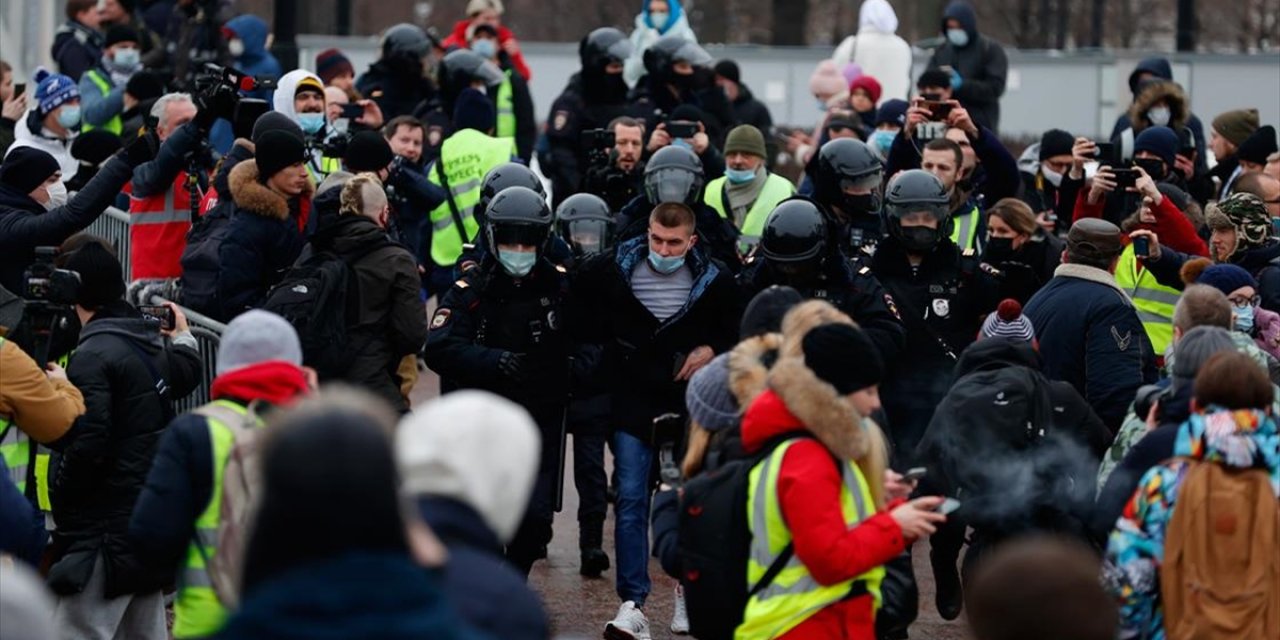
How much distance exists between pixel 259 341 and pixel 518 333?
12.0ft

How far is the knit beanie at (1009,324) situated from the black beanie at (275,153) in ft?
10.5

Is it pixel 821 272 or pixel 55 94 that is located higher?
pixel 55 94

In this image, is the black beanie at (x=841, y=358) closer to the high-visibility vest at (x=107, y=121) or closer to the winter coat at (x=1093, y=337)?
the winter coat at (x=1093, y=337)

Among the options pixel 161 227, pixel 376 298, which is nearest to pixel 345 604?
pixel 376 298

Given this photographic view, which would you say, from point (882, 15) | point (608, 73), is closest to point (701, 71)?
point (608, 73)

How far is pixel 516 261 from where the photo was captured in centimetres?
1010

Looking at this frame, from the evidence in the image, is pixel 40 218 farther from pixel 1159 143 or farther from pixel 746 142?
pixel 1159 143

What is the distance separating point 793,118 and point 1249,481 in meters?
19.3

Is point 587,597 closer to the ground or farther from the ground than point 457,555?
closer to the ground

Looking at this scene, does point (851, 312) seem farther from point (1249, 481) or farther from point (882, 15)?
point (882, 15)

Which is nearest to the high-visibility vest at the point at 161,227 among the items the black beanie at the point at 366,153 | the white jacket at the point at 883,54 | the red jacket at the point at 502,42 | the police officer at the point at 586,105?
the black beanie at the point at 366,153

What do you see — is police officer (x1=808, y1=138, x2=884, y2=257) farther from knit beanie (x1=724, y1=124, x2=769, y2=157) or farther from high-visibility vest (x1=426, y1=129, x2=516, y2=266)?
high-visibility vest (x1=426, y1=129, x2=516, y2=266)

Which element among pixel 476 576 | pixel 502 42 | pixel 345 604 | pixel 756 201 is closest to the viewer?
pixel 345 604

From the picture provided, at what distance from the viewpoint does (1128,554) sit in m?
7.56
